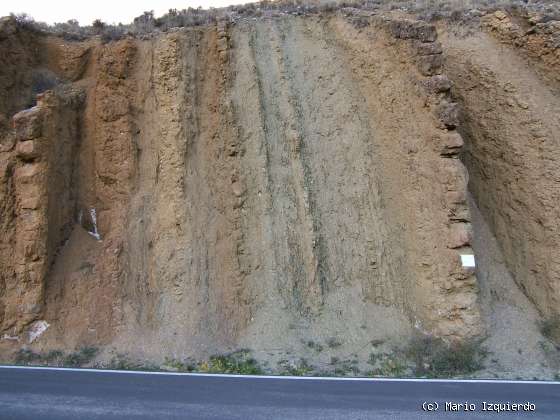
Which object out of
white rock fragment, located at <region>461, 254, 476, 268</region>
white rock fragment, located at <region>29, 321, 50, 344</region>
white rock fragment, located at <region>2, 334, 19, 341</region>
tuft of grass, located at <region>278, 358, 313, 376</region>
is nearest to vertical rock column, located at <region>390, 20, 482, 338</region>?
white rock fragment, located at <region>461, 254, 476, 268</region>

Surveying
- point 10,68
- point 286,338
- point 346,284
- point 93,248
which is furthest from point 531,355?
point 10,68

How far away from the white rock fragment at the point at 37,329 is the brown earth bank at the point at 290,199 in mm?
25

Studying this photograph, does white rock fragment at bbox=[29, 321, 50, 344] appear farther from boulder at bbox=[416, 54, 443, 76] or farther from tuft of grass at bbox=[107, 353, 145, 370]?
boulder at bbox=[416, 54, 443, 76]

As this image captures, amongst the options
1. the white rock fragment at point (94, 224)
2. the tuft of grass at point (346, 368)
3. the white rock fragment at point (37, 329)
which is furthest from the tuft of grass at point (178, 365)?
the white rock fragment at point (94, 224)

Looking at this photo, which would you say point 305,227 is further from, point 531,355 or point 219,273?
point 531,355

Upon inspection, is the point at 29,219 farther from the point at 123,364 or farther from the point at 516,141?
the point at 516,141

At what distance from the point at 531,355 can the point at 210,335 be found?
5.73 meters

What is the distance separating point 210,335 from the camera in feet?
32.6

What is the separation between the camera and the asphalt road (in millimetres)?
5602

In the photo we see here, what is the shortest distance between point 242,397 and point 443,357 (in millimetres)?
4214

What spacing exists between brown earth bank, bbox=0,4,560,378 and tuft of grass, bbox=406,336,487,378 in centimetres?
5

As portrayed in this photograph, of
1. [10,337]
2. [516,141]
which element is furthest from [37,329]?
[516,141]

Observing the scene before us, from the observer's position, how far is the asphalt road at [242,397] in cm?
560

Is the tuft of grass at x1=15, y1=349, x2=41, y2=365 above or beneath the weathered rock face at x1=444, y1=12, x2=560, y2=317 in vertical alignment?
beneath
